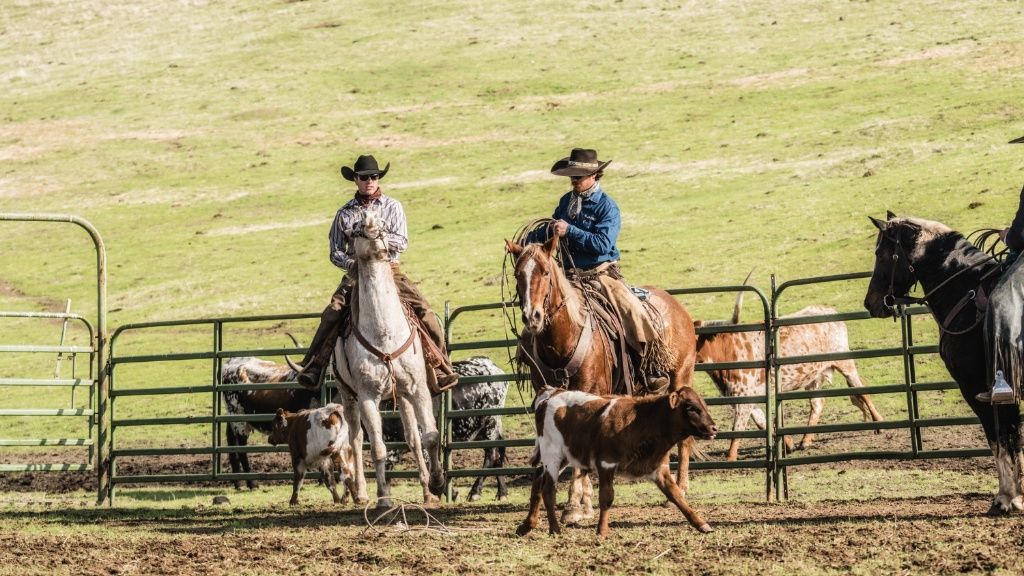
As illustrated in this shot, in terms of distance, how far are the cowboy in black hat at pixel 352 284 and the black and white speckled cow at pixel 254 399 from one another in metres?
5.61

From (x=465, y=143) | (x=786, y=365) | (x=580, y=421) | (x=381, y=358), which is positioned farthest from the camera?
(x=465, y=143)

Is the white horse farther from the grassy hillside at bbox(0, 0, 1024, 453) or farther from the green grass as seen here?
the grassy hillside at bbox(0, 0, 1024, 453)

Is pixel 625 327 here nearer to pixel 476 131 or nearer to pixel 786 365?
pixel 786 365

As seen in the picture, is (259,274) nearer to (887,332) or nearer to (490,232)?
(490,232)

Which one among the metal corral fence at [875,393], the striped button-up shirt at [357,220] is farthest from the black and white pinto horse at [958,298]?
the striped button-up shirt at [357,220]

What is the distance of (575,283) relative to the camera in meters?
10.7

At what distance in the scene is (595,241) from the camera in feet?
36.0

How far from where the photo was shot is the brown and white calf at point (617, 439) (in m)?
8.88

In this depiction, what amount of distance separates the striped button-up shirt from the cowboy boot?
0.43 m

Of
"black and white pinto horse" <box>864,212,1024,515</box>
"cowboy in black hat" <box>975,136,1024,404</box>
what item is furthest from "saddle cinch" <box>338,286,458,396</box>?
"cowboy in black hat" <box>975,136,1024,404</box>

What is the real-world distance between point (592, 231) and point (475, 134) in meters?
41.5

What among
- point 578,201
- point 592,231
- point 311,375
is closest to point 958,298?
point 592,231

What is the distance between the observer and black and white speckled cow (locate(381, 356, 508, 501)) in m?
15.6

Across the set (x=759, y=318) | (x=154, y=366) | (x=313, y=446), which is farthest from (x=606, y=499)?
(x=154, y=366)
